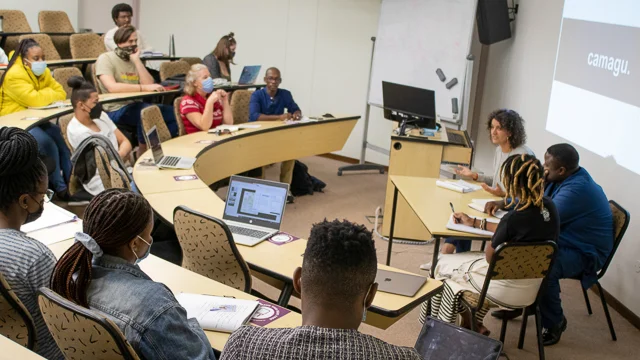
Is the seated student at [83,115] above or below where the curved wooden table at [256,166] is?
above

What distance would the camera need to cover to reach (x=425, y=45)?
703 centimetres

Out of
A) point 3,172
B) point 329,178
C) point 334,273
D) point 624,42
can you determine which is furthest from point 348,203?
point 334,273

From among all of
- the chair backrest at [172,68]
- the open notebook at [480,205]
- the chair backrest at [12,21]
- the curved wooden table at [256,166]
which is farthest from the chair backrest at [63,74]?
the open notebook at [480,205]

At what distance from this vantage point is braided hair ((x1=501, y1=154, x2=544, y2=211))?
329 cm

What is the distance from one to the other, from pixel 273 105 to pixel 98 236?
15.7 feet

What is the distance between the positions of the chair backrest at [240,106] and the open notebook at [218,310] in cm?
434

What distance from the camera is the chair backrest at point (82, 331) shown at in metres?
1.83

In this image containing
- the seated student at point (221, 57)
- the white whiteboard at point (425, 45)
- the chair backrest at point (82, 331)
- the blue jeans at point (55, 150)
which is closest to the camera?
the chair backrest at point (82, 331)

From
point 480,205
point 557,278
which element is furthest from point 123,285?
point 480,205

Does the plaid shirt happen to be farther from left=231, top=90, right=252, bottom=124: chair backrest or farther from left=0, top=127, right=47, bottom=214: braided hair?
left=231, top=90, right=252, bottom=124: chair backrest

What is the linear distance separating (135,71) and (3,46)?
71.4 inches

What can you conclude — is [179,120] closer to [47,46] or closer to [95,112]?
[95,112]

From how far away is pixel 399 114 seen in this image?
6043 millimetres

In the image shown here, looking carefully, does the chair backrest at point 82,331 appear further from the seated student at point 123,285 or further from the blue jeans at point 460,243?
the blue jeans at point 460,243
